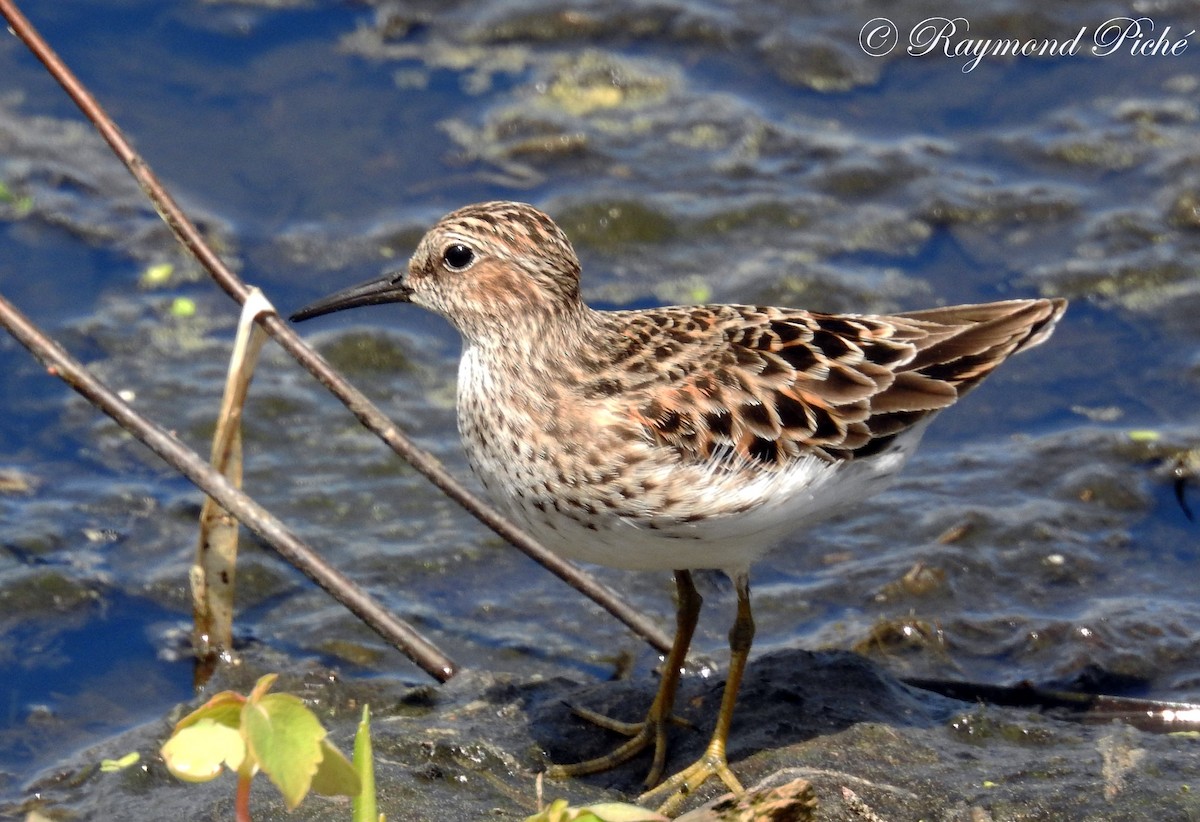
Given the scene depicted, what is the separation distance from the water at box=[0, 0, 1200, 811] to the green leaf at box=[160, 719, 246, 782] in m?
3.55

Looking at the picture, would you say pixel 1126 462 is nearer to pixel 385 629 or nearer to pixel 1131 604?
pixel 1131 604

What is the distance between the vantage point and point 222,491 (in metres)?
6.06

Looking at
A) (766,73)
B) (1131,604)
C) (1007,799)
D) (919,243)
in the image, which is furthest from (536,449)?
(766,73)

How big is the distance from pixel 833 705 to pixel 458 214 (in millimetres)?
2332

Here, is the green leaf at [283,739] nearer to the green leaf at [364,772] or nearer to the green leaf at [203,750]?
the green leaf at [203,750]

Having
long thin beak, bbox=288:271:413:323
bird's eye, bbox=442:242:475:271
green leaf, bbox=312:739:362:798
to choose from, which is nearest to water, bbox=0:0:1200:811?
long thin beak, bbox=288:271:413:323

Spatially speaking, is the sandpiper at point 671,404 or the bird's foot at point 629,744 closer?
the sandpiper at point 671,404

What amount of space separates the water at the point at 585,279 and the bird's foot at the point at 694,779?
1670 mm

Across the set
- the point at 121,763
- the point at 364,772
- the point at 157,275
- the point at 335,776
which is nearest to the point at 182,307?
the point at 157,275

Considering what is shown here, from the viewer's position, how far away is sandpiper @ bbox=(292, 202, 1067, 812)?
5.27 metres

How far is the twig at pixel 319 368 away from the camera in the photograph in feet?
18.8

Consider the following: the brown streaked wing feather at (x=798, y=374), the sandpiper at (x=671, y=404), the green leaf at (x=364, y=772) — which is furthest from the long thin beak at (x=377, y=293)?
the green leaf at (x=364, y=772)

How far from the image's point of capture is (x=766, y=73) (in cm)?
1077

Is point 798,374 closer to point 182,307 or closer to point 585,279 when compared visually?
point 585,279
